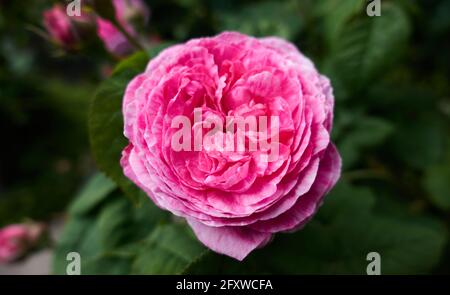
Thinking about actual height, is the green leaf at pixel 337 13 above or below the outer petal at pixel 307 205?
above

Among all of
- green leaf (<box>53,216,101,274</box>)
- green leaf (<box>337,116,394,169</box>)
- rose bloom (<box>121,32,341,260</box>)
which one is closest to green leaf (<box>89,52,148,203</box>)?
rose bloom (<box>121,32,341,260</box>)

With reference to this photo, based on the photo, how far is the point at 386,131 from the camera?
64 centimetres

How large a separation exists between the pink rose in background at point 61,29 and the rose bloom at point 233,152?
0.59 ft

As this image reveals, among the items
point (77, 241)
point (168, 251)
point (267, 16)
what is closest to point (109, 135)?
point (168, 251)

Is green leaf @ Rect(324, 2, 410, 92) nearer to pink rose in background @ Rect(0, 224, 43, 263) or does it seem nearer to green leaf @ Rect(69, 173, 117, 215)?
green leaf @ Rect(69, 173, 117, 215)

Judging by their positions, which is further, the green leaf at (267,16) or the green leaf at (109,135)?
the green leaf at (267,16)

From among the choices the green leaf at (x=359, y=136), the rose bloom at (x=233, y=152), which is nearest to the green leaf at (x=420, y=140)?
the green leaf at (x=359, y=136)

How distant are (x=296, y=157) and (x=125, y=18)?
0.37 metres

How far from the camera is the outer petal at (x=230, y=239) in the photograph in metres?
0.36

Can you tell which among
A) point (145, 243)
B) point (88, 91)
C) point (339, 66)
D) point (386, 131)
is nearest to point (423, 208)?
point (386, 131)

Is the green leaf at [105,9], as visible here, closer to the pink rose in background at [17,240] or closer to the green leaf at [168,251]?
the green leaf at [168,251]

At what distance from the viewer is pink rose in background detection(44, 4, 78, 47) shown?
0.53 meters

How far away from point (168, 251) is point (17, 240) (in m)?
0.31

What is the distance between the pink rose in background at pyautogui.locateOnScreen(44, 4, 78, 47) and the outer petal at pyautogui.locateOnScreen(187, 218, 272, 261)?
29 centimetres
